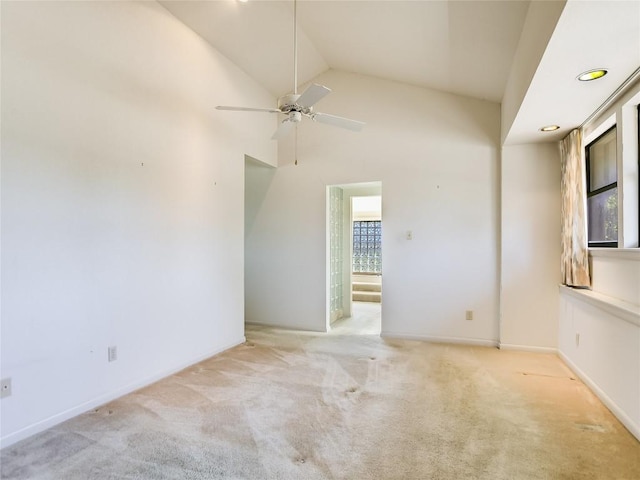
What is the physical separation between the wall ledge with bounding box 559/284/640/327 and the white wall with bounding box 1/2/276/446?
12.1 feet

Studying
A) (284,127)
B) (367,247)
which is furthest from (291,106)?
(367,247)

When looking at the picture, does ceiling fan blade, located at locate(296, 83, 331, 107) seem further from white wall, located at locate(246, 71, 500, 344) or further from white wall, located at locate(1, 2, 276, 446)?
white wall, located at locate(246, 71, 500, 344)

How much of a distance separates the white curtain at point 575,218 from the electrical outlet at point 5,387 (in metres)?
4.71

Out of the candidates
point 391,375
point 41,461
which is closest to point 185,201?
point 41,461

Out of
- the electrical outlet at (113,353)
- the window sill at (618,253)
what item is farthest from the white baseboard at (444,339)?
the electrical outlet at (113,353)

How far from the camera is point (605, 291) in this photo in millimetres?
3107

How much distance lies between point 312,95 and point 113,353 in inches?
100

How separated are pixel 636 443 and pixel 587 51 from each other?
7.97 ft

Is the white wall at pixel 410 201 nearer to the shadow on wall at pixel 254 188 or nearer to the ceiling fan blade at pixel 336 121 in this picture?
the shadow on wall at pixel 254 188

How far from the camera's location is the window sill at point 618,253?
2607 millimetres

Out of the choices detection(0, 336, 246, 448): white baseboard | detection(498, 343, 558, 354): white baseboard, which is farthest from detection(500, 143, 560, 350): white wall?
detection(0, 336, 246, 448): white baseboard

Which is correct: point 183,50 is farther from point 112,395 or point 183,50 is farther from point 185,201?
point 112,395

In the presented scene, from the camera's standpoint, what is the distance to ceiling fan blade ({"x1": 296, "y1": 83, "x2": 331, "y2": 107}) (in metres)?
2.37

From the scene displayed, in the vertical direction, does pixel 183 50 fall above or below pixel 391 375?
above
